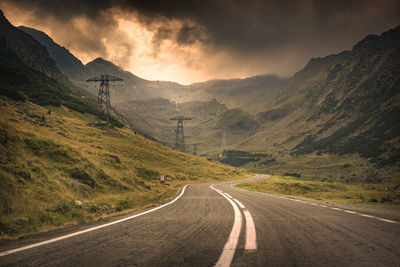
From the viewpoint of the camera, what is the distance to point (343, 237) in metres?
5.12

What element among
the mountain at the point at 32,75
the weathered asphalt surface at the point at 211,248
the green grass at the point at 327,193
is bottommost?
the green grass at the point at 327,193

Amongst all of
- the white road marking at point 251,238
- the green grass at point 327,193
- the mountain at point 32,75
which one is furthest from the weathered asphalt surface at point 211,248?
the mountain at point 32,75

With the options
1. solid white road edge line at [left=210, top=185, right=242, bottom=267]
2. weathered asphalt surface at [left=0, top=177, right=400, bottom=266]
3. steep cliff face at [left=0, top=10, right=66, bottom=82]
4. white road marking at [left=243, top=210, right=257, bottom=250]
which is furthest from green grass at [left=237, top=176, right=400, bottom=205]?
steep cliff face at [left=0, top=10, right=66, bottom=82]

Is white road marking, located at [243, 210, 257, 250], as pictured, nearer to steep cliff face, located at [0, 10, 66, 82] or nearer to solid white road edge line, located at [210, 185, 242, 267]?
solid white road edge line, located at [210, 185, 242, 267]

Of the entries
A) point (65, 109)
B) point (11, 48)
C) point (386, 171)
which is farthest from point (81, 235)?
point (386, 171)

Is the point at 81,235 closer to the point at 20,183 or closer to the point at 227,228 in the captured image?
the point at 227,228

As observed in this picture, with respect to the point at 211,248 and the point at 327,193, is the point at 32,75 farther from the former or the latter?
the point at 211,248

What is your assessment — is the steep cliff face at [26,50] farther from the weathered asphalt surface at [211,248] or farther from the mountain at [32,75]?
the weathered asphalt surface at [211,248]

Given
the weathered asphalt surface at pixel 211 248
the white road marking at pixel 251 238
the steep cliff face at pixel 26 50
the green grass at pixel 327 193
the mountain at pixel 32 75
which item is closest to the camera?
the weathered asphalt surface at pixel 211 248

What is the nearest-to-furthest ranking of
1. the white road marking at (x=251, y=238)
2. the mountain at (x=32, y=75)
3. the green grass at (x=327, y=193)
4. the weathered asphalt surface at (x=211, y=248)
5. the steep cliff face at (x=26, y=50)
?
the weathered asphalt surface at (x=211, y=248), the white road marking at (x=251, y=238), the green grass at (x=327, y=193), the mountain at (x=32, y=75), the steep cliff face at (x=26, y=50)

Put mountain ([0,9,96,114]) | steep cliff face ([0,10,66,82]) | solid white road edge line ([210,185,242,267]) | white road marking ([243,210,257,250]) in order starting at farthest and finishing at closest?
steep cliff face ([0,10,66,82]) < mountain ([0,9,96,114]) < white road marking ([243,210,257,250]) < solid white road edge line ([210,185,242,267])

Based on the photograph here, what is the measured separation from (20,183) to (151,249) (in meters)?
8.88

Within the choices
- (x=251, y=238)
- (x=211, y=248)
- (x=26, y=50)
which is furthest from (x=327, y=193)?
(x=26, y=50)

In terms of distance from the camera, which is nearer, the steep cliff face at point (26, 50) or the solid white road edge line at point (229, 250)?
the solid white road edge line at point (229, 250)
